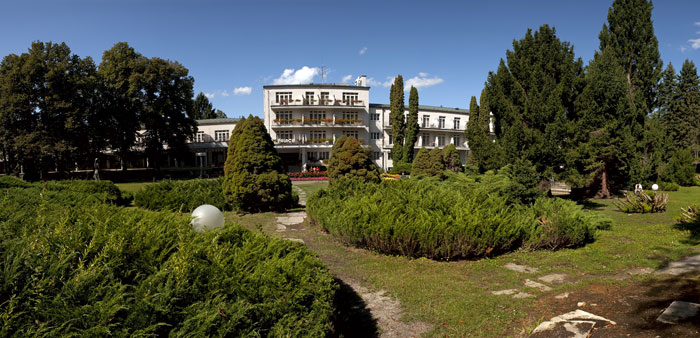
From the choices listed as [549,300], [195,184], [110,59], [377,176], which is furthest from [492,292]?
[110,59]

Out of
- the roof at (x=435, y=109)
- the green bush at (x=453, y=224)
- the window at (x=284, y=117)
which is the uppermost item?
the roof at (x=435, y=109)

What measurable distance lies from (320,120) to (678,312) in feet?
143

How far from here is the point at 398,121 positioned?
4728cm

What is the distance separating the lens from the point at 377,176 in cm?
1558

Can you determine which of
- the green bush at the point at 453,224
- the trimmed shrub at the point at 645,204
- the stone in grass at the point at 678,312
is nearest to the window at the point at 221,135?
the green bush at the point at 453,224

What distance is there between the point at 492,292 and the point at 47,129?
130 feet

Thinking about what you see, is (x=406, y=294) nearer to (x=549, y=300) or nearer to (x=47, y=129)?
(x=549, y=300)

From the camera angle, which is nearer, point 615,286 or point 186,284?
point 186,284

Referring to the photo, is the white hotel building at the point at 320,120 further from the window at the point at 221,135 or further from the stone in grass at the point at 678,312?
the stone in grass at the point at 678,312

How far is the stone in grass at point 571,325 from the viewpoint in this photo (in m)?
4.25

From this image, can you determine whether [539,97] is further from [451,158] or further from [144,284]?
[451,158]

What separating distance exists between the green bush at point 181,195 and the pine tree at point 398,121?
33.5m

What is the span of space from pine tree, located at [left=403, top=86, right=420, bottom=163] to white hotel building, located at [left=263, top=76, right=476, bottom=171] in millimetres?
3490

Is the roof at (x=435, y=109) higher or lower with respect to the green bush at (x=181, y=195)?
higher
